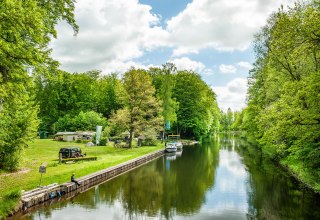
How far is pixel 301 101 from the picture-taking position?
21016 mm

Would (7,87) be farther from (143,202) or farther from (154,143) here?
(154,143)

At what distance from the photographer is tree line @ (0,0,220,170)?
1395 cm

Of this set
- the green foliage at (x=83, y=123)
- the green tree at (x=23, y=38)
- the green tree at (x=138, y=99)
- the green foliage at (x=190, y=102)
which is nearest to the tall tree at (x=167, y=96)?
the green foliage at (x=190, y=102)

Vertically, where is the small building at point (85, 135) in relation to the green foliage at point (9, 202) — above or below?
above

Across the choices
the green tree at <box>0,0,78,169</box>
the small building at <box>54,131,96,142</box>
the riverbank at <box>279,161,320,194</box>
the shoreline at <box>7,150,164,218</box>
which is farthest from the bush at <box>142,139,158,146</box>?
the green tree at <box>0,0,78,169</box>

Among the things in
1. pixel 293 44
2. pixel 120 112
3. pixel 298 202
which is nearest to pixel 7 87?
pixel 293 44

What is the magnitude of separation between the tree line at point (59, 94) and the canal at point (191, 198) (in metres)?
7.83

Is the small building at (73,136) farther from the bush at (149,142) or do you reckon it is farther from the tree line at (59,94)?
the bush at (149,142)

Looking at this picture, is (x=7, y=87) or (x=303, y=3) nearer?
(x=7, y=87)

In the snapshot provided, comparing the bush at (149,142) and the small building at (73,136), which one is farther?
the small building at (73,136)

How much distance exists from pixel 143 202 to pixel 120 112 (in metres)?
26.9

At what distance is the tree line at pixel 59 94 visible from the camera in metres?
14.0

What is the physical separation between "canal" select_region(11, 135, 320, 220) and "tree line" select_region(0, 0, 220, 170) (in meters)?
7.83

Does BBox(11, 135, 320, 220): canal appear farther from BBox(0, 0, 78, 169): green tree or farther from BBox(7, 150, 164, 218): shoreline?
BBox(0, 0, 78, 169): green tree
